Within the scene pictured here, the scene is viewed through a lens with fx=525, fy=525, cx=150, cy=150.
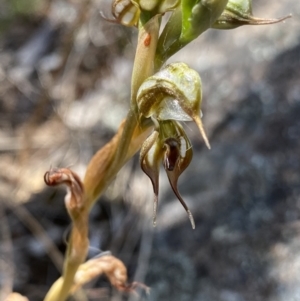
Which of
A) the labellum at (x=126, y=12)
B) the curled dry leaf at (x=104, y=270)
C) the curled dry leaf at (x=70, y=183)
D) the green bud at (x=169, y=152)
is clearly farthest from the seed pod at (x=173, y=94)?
the curled dry leaf at (x=104, y=270)

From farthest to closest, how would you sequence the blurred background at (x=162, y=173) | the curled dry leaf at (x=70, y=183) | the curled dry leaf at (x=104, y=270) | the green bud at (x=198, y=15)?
the blurred background at (x=162, y=173)
the curled dry leaf at (x=104, y=270)
the curled dry leaf at (x=70, y=183)
the green bud at (x=198, y=15)

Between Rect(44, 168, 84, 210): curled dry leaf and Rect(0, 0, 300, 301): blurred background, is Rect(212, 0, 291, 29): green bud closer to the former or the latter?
Rect(44, 168, 84, 210): curled dry leaf

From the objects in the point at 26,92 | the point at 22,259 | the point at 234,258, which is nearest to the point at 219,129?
the point at 234,258

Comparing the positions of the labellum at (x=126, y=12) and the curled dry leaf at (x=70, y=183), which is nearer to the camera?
the labellum at (x=126, y=12)

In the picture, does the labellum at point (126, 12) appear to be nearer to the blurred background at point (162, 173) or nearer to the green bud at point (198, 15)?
the green bud at point (198, 15)

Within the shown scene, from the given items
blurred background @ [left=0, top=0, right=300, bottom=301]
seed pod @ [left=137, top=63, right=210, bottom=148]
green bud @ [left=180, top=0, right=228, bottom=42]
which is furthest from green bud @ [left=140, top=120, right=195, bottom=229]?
blurred background @ [left=0, top=0, right=300, bottom=301]

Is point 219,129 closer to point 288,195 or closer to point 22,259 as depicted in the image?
point 288,195
